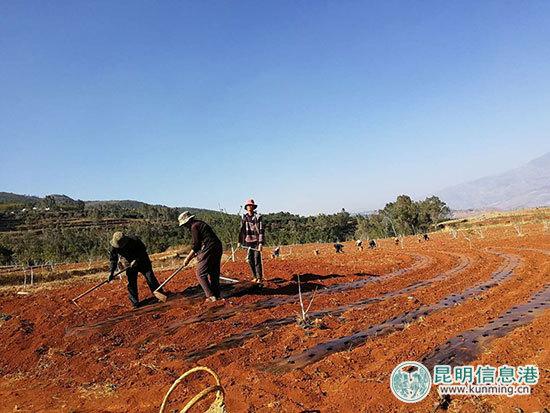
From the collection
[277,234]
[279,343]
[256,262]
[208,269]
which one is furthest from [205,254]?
[277,234]

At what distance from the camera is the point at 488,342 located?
490cm

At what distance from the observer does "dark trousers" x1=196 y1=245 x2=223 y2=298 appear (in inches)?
321

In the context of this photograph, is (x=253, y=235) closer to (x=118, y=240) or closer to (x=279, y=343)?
(x=118, y=240)

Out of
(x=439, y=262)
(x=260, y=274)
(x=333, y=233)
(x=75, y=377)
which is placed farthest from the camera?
(x=333, y=233)

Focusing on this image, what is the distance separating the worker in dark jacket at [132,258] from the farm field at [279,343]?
0.49 m

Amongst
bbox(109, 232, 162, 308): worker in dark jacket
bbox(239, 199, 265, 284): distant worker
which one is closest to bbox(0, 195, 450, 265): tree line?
bbox(239, 199, 265, 284): distant worker

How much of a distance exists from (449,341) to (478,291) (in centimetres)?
401

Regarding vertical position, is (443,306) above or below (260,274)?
below

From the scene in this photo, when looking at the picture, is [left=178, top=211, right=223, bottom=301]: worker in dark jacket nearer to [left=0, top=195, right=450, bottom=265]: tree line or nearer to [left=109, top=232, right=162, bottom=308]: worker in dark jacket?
[left=109, top=232, right=162, bottom=308]: worker in dark jacket

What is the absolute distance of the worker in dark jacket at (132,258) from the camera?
849 cm

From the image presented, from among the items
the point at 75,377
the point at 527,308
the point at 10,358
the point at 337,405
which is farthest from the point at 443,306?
the point at 10,358

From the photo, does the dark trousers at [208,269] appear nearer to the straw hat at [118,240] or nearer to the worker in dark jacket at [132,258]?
the worker in dark jacket at [132,258]

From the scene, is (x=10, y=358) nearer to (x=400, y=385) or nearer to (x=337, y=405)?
(x=337, y=405)

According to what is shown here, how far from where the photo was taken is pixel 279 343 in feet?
18.6
